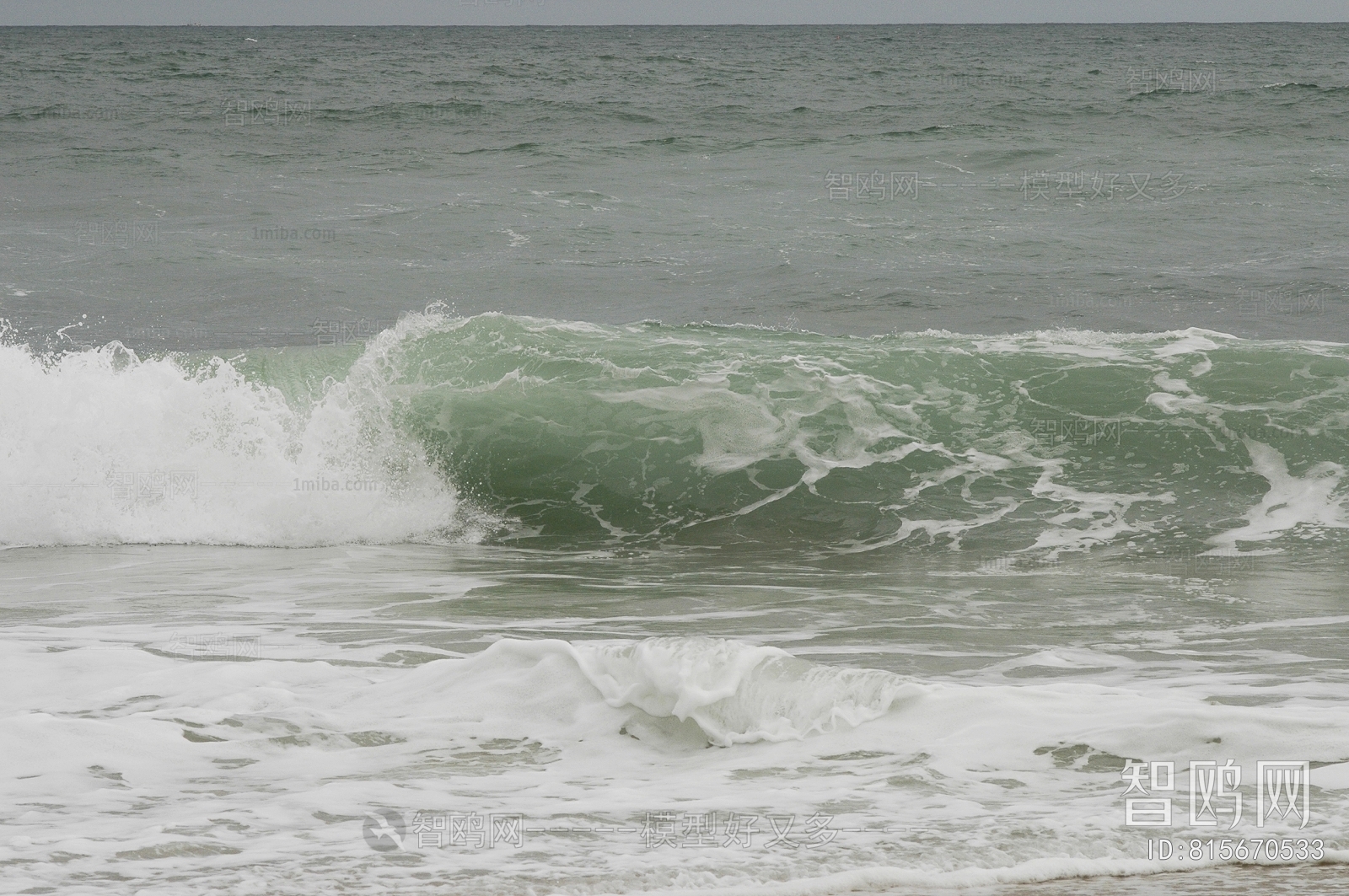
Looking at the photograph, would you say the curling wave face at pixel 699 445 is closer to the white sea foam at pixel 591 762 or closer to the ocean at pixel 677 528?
the ocean at pixel 677 528

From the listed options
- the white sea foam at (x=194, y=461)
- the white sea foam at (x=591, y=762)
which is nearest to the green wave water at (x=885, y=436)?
the white sea foam at (x=194, y=461)

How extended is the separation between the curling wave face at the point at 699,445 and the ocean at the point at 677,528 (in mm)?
37

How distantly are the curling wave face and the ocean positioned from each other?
37 mm

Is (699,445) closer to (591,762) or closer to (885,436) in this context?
(885,436)

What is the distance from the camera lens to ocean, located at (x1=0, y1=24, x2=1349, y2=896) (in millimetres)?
2990

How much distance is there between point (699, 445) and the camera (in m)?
8.43

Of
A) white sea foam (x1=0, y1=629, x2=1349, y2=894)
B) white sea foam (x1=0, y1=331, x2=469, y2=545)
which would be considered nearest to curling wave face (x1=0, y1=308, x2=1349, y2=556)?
white sea foam (x1=0, y1=331, x2=469, y2=545)

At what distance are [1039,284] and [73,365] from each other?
9311 millimetres

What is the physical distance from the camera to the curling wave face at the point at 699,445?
7.49 metres

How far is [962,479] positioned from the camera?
796 centimetres

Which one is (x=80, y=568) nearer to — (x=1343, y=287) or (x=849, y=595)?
(x=849, y=595)

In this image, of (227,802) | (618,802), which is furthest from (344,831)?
(618,802)

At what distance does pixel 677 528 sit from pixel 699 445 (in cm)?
87

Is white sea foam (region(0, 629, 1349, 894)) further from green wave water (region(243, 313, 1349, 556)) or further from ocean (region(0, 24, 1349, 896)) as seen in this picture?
green wave water (region(243, 313, 1349, 556))
